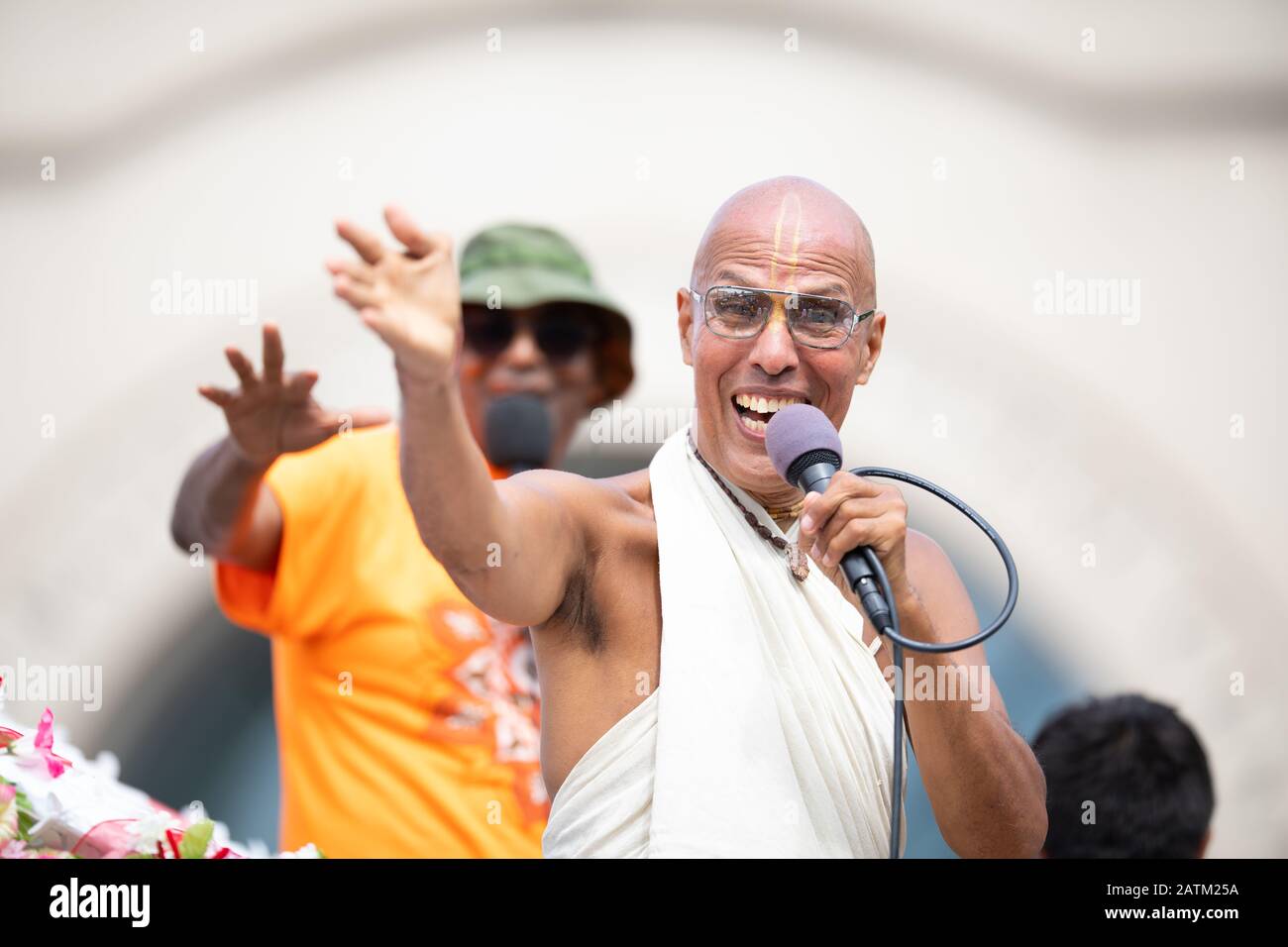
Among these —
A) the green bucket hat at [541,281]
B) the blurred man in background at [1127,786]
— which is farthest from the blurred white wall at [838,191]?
the blurred man in background at [1127,786]

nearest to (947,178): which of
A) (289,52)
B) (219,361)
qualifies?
(289,52)

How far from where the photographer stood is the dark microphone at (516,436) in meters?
3.37

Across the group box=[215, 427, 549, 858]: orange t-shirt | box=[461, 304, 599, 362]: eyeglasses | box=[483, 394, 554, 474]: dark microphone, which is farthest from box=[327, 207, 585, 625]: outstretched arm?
box=[461, 304, 599, 362]: eyeglasses

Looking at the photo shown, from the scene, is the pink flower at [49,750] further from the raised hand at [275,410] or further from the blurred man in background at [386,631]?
the blurred man in background at [386,631]

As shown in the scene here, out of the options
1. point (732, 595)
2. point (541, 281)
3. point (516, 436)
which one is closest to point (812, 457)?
point (732, 595)

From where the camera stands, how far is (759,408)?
6.72 ft

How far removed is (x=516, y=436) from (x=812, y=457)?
170cm

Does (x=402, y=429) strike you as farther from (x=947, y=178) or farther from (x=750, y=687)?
(x=947, y=178)

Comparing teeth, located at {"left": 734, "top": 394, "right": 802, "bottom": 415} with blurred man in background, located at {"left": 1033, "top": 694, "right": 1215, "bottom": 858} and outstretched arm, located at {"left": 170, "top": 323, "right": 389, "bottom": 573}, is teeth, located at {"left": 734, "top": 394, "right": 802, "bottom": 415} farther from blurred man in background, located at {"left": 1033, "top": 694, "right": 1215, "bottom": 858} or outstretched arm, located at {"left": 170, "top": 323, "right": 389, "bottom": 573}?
blurred man in background, located at {"left": 1033, "top": 694, "right": 1215, "bottom": 858}

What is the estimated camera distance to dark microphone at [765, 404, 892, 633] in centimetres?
166

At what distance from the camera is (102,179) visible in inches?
167

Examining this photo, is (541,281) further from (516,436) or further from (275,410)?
(275,410)
